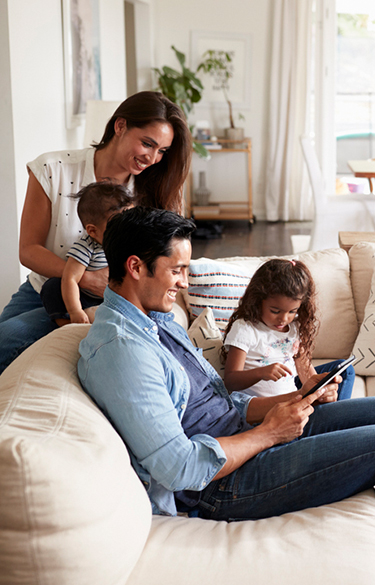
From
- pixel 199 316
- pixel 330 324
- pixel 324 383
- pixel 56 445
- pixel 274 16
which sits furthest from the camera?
pixel 274 16

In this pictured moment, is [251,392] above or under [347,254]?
under

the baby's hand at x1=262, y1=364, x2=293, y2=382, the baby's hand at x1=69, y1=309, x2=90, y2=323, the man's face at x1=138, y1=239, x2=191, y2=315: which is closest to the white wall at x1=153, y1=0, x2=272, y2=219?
the baby's hand at x1=69, y1=309, x2=90, y2=323

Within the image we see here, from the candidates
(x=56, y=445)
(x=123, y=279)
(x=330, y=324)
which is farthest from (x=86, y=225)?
(x=330, y=324)

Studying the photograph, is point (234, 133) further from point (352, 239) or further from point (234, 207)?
point (352, 239)

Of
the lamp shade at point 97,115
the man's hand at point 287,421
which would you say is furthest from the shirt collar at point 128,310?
the lamp shade at point 97,115

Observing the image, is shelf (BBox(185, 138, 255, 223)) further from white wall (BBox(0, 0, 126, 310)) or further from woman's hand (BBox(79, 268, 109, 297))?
woman's hand (BBox(79, 268, 109, 297))

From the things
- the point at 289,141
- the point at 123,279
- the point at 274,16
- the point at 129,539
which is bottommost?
the point at 129,539

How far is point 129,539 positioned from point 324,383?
69cm

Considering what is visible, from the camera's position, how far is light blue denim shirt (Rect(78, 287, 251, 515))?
1104 millimetres

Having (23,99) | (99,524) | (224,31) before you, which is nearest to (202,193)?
(224,31)

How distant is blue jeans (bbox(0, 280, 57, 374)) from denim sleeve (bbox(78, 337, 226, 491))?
0.63 metres

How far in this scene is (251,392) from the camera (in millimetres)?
1791

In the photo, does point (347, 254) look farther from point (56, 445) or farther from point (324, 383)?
point (56, 445)

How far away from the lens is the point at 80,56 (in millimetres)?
3822
